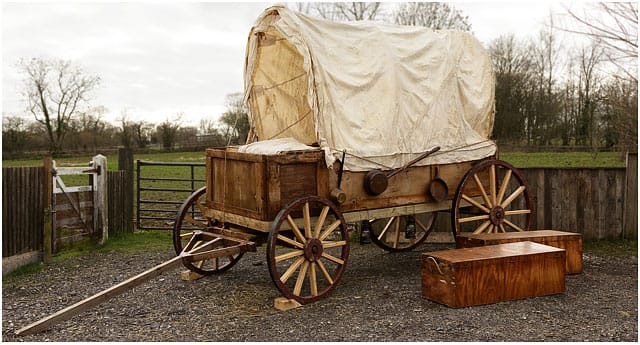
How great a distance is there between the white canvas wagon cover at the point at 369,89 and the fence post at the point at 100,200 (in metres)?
2.88

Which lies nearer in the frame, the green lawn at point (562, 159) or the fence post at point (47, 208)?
the fence post at point (47, 208)

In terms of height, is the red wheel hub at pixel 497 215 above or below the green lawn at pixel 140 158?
below

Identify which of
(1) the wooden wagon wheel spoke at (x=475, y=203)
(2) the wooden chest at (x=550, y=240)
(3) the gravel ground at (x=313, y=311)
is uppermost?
(1) the wooden wagon wheel spoke at (x=475, y=203)

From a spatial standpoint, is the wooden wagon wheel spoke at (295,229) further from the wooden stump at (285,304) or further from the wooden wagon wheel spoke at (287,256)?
the wooden stump at (285,304)

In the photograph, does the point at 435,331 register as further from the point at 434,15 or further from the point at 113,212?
the point at 434,15

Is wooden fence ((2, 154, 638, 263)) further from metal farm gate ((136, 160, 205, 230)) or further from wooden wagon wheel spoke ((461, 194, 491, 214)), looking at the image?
metal farm gate ((136, 160, 205, 230))

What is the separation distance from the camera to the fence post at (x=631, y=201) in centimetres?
977

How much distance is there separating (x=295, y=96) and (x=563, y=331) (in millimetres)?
4259

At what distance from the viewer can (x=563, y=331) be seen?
577cm

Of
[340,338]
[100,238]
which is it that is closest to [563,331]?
[340,338]

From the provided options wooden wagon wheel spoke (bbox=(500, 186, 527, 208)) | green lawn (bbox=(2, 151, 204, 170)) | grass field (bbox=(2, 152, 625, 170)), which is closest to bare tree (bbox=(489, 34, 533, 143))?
grass field (bbox=(2, 152, 625, 170))

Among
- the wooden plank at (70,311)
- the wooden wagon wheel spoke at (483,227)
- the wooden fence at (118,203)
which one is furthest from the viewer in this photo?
the wooden fence at (118,203)

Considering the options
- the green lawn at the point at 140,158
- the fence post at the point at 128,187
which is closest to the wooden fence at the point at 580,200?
the fence post at the point at 128,187

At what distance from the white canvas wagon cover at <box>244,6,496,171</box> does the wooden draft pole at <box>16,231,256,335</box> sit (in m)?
1.42
